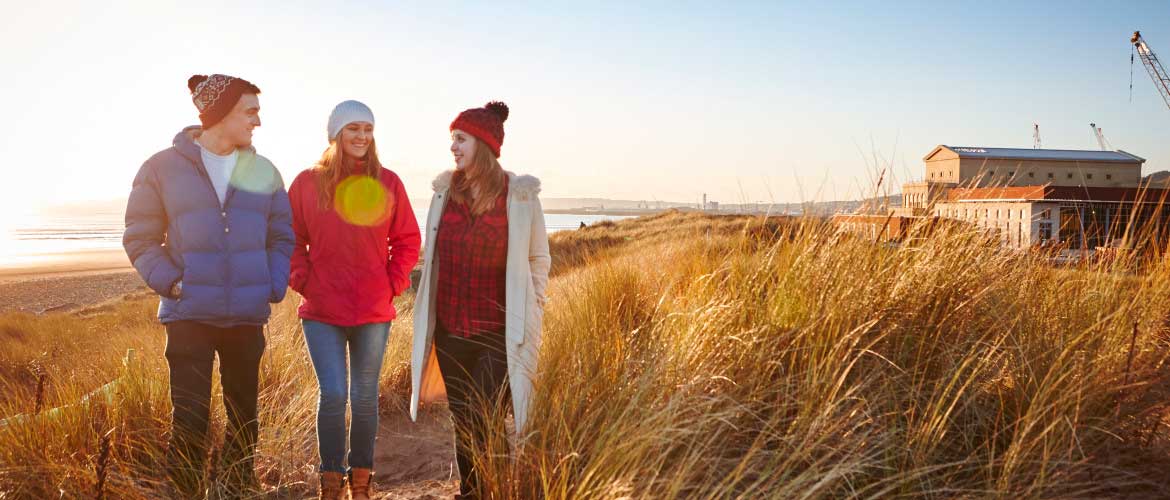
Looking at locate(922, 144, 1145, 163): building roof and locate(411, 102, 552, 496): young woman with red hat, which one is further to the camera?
locate(922, 144, 1145, 163): building roof

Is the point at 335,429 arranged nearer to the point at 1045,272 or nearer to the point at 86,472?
the point at 86,472

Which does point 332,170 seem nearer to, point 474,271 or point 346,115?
point 346,115

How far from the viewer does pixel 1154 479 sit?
2.57 metres

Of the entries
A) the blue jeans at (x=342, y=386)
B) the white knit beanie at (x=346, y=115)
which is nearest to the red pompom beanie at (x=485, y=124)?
the white knit beanie at (x=346, y=115)

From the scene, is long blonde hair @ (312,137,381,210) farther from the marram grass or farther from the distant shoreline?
the distant shoreline

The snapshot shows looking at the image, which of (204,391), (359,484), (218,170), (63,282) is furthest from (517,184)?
(63,282)

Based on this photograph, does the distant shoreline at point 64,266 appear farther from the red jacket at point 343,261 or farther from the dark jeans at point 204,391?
the red jacket at point 343,261

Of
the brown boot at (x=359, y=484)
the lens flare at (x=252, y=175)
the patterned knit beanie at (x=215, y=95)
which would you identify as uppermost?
the patterned knit beanie at (x=215, y=95)

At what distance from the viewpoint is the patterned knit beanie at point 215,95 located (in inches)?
110

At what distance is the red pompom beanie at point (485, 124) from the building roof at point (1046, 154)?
234 feet

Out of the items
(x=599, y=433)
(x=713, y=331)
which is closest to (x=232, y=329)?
(x=599, y=433)

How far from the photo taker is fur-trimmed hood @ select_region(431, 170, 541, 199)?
9.64 feet

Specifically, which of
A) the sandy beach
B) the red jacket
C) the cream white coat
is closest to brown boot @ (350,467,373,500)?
the cream white coat

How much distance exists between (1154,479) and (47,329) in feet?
58.9
